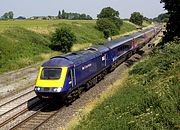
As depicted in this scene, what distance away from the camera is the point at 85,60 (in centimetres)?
2608

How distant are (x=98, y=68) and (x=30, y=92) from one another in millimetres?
6124

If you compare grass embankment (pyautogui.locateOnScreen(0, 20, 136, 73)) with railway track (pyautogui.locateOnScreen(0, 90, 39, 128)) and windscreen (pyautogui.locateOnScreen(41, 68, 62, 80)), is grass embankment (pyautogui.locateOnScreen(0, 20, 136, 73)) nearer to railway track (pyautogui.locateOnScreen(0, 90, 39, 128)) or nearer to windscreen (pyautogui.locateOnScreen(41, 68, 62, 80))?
railway track (pyautogui.locateOnScreen(0, 90, 39, 128))

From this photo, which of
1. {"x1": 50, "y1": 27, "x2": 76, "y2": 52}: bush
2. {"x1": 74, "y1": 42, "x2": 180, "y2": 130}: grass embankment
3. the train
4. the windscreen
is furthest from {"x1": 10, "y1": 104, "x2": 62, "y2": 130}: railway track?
{"x1": 50, "y1": 27, "x2": 76, "y2": 52}: bush

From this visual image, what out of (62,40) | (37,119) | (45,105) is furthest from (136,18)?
(37,119)

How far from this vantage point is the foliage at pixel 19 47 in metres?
42.9

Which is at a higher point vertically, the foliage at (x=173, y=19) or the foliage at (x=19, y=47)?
the foliage at (x=173, y=19)

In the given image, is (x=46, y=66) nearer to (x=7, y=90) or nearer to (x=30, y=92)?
(x=30, y=92)

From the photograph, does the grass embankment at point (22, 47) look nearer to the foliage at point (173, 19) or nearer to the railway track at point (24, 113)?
the railway track at point (24, 113)

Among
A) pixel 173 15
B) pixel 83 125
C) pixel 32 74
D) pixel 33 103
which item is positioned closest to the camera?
pixel 83 125

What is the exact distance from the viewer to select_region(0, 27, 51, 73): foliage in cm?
4294

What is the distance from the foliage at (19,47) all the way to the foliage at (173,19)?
18.5m

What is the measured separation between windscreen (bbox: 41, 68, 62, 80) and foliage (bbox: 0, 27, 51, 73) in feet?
60.5

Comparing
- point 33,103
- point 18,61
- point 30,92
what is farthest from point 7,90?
point 18,61

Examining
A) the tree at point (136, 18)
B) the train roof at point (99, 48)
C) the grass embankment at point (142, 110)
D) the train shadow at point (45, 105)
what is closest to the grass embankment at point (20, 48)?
the train roof at point (99, 48)
